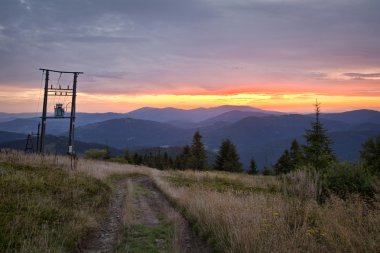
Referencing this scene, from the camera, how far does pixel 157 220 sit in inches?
424

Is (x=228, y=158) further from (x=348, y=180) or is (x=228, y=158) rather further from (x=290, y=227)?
(x=290, y=227)

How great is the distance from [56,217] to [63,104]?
21.9 m

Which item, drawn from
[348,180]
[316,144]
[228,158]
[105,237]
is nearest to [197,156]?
[228,158]

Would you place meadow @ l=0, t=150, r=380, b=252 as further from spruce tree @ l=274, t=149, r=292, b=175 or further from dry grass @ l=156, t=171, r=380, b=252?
spruce tree @ l=274, t=149, r=292, b=175

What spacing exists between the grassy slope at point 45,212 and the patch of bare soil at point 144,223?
0.31 m

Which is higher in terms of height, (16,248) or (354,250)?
(354,250)

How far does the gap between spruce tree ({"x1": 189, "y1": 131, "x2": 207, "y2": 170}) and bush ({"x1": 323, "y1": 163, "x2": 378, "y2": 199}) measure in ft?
163

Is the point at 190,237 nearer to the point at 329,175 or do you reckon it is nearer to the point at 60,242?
the point at 60,242

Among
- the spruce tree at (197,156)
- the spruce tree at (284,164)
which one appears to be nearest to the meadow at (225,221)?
the spruce tree at (284,164)

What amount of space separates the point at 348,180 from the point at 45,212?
11.5m

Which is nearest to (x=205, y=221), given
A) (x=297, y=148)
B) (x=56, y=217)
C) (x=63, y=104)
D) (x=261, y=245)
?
(x=261, y=245)

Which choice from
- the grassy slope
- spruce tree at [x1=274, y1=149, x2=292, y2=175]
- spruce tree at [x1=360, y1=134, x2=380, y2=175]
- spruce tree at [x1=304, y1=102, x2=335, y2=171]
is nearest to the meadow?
the grassy slope

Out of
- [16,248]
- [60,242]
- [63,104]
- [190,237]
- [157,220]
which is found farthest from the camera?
[63,104]

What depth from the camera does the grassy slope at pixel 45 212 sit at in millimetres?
6603
